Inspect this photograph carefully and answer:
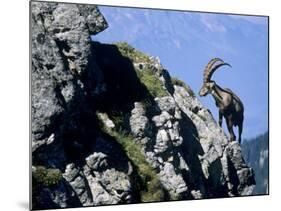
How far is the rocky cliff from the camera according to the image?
10.1 metres

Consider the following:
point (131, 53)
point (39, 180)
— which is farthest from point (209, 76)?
point (39, 180)

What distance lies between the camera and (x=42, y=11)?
10.2m

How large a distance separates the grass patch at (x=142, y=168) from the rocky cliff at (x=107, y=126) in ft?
0.05

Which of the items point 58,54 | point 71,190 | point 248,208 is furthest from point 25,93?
point 248,208

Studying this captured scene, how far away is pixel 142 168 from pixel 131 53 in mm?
1760

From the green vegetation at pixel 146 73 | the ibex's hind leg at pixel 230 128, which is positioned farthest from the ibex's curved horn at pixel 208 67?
the ibex's hind leg at pixel 230 128

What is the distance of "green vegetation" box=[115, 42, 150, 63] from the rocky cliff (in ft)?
0.05

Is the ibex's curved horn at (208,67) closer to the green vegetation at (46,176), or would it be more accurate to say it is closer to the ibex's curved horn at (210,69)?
the ibex's curved horn at (210,69)

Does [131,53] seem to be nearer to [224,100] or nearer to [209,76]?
→ [209,76]

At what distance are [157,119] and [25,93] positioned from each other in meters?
2.19

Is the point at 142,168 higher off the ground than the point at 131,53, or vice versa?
the point at 131,53

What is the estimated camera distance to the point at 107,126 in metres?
10.6

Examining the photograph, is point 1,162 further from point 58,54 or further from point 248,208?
point 248,208

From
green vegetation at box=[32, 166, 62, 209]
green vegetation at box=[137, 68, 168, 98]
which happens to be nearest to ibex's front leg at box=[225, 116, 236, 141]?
green vegetation at box=[137, 68, 168, 98]
